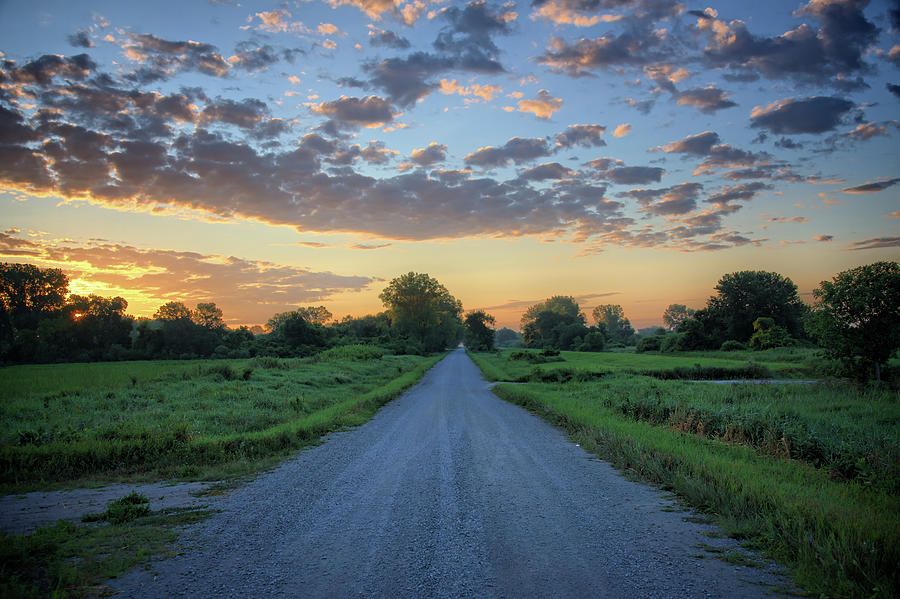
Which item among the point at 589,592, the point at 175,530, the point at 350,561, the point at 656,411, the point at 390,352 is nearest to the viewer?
the point at 589,592

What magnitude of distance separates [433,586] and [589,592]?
57.3 inches

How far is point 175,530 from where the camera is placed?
568 centimetres

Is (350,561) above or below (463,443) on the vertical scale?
above

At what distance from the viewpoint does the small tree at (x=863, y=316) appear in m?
21.0

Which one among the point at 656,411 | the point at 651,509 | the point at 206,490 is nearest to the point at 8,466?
the point at 206,490

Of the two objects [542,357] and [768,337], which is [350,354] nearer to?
[542,357]

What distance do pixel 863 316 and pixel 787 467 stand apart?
20.2m

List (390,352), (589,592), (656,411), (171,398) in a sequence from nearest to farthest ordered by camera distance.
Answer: (589,592)
(656,411)
(171,398)
(390,352)

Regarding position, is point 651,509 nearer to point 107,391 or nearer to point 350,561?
point 350,561

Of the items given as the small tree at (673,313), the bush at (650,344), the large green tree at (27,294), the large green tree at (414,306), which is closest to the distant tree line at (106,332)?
the large green tree at (27,294)

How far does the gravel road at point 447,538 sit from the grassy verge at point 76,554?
285mm

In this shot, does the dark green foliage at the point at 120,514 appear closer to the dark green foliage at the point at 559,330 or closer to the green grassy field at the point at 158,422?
the green grassy field at the point at 158,422

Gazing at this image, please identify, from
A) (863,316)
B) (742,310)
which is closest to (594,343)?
(742,310)

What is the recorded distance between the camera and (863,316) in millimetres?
21656
